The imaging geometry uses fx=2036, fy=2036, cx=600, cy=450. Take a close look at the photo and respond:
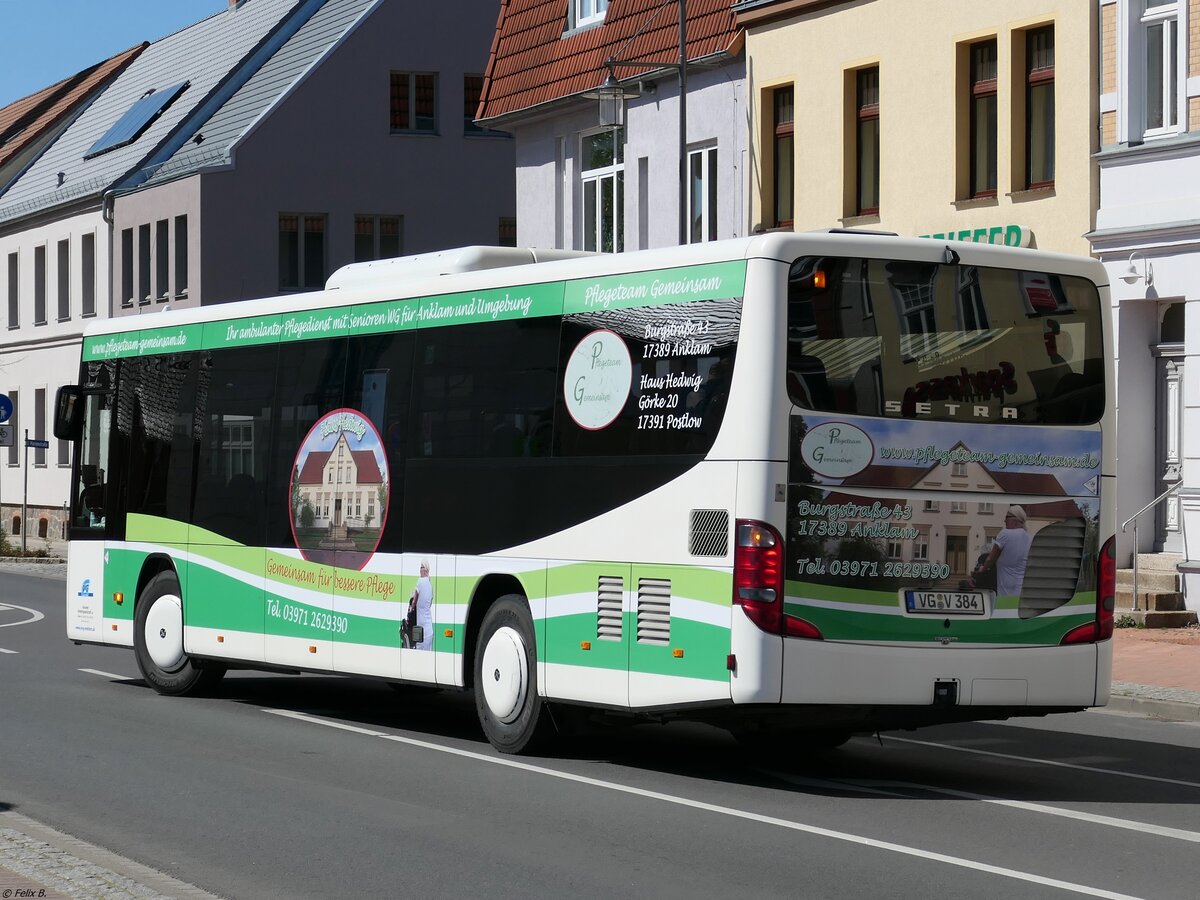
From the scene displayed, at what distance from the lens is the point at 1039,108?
24391mm

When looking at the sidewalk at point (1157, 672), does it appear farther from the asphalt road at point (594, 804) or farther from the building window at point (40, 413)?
the building window at point (40, 413)

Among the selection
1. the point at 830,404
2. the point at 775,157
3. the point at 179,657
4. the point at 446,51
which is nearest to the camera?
the point at 830,404

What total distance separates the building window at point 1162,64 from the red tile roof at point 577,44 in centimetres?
766

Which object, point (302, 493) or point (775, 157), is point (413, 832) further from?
point (775, 157)

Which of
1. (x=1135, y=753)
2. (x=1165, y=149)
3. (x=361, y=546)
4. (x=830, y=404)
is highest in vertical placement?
Result: (x=1165, y=149)

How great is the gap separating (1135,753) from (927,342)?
3794mm

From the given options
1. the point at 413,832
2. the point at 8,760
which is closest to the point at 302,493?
the point at 8,760

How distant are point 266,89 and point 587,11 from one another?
18115 mm

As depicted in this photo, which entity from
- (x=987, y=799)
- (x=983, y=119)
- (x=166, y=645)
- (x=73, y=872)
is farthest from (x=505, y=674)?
(x=983, y=119)

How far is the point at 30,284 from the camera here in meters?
57.7

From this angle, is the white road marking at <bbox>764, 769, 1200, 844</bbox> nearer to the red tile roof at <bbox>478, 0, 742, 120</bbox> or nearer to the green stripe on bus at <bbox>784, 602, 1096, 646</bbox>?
the green stripe on bus at <bbox>784, 602, 1096, 646</bbox>

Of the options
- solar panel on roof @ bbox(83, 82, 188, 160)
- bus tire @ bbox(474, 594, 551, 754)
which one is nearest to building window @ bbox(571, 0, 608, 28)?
bus tire @ bbox(474, 594, 551, 754)

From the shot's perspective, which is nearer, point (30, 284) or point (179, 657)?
point (179, 657)

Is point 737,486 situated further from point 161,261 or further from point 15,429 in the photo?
point 15,429
